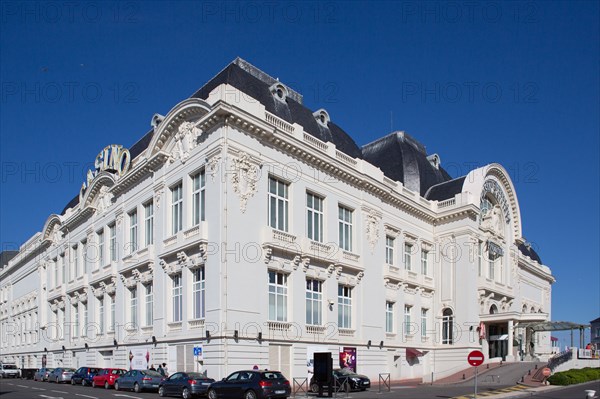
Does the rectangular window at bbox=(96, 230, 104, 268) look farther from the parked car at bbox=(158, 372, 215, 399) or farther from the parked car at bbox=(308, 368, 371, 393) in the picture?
the parked car at bbox=(308, 368, 371, 393)

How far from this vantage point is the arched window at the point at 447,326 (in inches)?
1971

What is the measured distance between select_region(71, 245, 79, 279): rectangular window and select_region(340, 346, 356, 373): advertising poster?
91.1ft

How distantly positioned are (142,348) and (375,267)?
57.1ft

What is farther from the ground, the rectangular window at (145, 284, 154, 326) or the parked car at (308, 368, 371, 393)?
the rectangular window at (145, 284, 154, 326)

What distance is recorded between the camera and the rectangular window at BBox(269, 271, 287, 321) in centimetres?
3434

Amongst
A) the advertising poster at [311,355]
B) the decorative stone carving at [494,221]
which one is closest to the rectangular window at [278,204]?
the advertising poster at [311,355]

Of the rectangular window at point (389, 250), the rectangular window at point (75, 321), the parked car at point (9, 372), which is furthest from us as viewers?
the parked car at point (9, 372)

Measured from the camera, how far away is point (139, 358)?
128 feet

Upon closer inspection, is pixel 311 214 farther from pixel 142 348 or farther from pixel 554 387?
pixel 554 387

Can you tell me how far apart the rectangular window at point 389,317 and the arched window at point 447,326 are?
7365 mm

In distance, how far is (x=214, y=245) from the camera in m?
32.1

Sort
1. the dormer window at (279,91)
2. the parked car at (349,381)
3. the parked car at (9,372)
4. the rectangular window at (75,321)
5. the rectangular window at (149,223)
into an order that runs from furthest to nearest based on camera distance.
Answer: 1. the parked car at (9,372)
2. the rectangular window at (75,321)
3. the dormer window at (279,91)
4. the rectangular window at (149,223)
5. the parked car at (349,381)

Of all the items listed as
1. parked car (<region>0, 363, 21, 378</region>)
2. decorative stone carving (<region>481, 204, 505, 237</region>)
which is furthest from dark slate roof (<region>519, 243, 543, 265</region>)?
parked car (<region>0, 363, 21, 378</region>)

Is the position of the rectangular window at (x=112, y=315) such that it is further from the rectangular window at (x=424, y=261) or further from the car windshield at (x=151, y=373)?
the rectangular window at (x=424, y=261)
